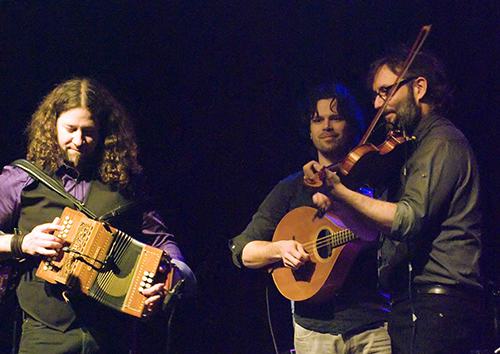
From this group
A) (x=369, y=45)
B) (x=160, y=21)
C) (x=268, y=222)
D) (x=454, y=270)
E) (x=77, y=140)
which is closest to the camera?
(x=454, y=270)

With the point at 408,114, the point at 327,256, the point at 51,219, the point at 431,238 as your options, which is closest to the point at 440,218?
the point at 431,238

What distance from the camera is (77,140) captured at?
9.63ft

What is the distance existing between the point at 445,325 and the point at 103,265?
5.41 ft

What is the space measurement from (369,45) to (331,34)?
338 millimetres

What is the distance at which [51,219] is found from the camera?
112 inches

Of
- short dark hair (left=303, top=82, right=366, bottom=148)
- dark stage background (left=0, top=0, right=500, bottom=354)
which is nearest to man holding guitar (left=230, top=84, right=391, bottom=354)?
short dark hair (left=303, top=82, right=366, bottom=148)

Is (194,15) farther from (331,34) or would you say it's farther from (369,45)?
(369,45)

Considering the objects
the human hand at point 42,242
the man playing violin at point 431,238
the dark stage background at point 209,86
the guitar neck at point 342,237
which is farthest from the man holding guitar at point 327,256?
the human hand at point 42,242

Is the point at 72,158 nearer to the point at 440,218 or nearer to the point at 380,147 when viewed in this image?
the point at 380,147

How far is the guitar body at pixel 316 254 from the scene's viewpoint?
294 cm

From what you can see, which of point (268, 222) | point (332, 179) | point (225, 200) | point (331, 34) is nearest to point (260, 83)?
point (331, 34)

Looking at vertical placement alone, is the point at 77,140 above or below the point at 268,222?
above

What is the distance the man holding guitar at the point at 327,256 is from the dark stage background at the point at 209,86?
2.83 feet

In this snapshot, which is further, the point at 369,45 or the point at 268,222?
the point at 369,45
